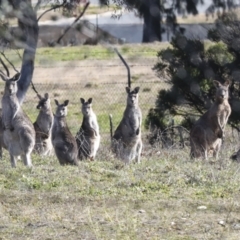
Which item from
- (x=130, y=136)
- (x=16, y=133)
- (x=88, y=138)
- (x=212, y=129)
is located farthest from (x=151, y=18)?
(x=130, y=136)

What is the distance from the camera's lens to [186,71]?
13.7 metres

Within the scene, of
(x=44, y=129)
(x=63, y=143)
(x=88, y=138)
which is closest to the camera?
(x=63, y=143)

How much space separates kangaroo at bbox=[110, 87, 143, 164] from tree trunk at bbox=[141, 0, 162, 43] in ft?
19.1

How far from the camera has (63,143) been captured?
10.2m

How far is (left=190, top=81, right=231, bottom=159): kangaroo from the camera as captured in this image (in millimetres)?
11148

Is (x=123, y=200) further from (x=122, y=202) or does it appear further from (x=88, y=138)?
(x=88, y=138)

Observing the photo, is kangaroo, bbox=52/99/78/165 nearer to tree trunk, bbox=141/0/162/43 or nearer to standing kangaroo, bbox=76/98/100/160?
standing kangaroo, bbox=76/98/100/160

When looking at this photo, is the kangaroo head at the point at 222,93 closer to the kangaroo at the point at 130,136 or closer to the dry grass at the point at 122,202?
the kangaroo at the point at 130,136

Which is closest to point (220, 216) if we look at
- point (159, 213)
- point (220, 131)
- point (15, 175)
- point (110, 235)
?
point (159, 213)

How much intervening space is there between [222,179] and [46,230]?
2.19 meters

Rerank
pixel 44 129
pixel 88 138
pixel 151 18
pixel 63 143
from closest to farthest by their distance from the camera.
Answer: pixel 151 18 < pixel 63 143 < pixel 88 138 < pixel 44 129

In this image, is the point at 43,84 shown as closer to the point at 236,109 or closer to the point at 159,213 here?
the point at 236,109

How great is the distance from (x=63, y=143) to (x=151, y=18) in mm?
5292

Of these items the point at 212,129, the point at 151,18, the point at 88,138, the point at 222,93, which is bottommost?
the point at 88,138
